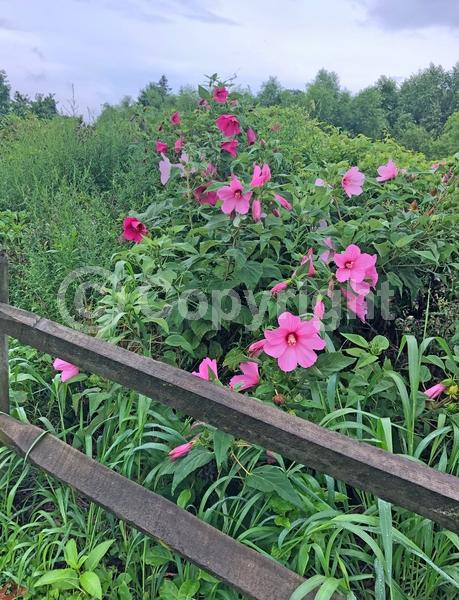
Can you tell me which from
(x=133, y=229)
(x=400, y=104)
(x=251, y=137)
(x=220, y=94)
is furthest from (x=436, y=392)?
(x=400, y=104)

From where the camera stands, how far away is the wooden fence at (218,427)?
1032mm

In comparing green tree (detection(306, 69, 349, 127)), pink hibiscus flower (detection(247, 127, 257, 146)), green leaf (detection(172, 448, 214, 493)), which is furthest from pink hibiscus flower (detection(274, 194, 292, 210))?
green tree (detection(306, 69, 349, 127))

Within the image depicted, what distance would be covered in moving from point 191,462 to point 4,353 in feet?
2.69

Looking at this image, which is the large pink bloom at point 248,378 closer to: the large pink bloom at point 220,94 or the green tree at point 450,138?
the large pink bloom at point 220,94

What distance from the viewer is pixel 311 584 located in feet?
3.98

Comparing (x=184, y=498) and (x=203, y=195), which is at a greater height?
(x=203, y=195)

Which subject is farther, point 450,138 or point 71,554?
point 450,138

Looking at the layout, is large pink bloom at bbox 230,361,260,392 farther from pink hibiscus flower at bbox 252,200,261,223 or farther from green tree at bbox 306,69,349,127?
green tree at bbox 306,69,349,127

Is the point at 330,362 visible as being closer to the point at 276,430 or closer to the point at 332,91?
the point at 276,430

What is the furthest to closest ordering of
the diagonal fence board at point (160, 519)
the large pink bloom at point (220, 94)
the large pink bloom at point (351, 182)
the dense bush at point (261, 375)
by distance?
the large pink bloom at point (220, 94) → the large pink bloom at point (351, 182) → the dense bush at point (261, 375) → the diagonal fence board at point (160, 519)

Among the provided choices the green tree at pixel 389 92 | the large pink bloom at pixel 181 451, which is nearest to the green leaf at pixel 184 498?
the large pink bloom at pixel 181 451

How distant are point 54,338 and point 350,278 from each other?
942mm

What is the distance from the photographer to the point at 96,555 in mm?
1521

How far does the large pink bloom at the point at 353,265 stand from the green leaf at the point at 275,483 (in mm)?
654
